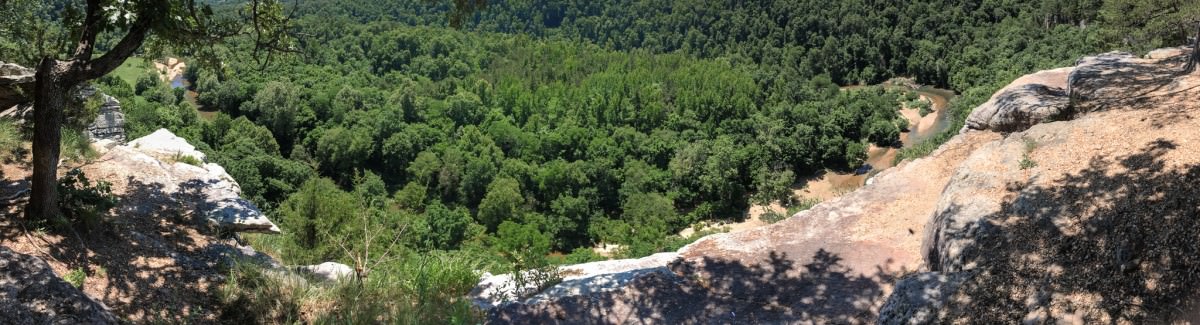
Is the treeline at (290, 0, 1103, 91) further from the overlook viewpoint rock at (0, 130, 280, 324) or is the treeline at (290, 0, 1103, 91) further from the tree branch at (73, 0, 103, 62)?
the tree branch at (73, 0, 103, 62)

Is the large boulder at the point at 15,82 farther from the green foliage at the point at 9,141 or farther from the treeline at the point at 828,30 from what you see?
the treeline at the point at 828,30

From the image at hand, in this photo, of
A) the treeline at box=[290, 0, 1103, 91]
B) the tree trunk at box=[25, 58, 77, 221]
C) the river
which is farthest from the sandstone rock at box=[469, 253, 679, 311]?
the treeline at box=[290, 0, 1103, 91]

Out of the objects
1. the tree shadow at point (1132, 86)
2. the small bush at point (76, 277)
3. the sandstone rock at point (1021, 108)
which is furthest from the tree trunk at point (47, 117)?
the sandstone rock at point (1021, 108)

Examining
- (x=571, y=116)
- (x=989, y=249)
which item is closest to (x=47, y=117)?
(x=989, y=249)

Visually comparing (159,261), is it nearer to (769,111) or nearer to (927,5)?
(769,111)

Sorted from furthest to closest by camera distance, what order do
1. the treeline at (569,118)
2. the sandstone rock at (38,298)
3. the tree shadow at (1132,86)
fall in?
the treeline at (569,118)
the tree shadow at (1132,86)
the sandstone rock at (38,298)

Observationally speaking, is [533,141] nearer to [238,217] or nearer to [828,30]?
[238,217]
